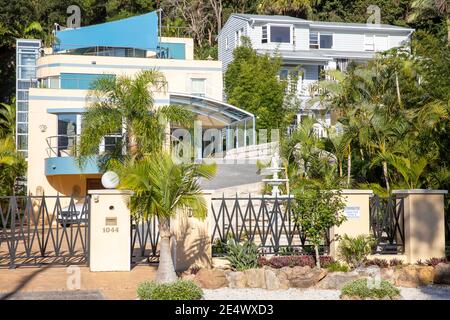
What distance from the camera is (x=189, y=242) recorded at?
1545 cm

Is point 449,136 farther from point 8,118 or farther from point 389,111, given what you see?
point 8,118

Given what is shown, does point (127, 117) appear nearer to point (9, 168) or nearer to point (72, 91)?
point (72, 91)

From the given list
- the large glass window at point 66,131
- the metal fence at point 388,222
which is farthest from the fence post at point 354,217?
the large glass window at point 66,131

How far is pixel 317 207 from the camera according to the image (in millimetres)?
14812

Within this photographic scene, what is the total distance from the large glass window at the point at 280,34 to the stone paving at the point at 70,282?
3159 centimetres

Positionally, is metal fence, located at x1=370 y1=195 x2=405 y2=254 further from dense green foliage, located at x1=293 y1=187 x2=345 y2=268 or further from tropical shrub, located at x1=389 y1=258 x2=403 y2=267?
dense green foliage, located at x1=293 y1=187 x2=345 y2=268

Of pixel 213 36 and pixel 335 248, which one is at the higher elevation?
pixel 213 36

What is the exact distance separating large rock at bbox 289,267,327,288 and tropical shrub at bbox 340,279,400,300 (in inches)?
51.3

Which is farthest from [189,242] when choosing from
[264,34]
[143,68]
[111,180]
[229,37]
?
[229,37]

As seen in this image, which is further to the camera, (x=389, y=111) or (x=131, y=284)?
A: (x=389, y=111)

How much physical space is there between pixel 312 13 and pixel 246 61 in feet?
48.5

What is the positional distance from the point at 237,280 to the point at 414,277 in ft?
12.2

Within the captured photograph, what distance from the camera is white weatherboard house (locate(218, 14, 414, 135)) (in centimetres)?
4441
